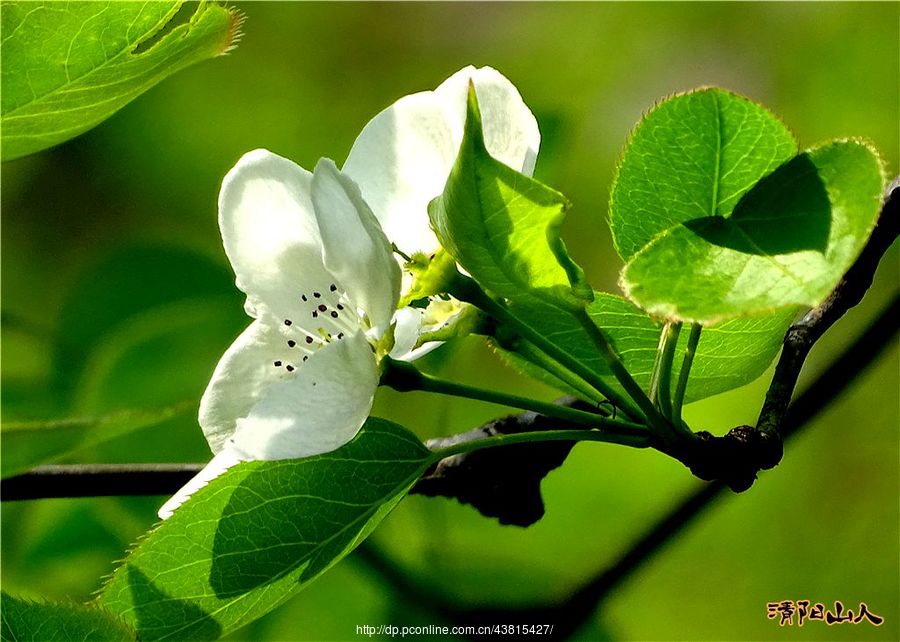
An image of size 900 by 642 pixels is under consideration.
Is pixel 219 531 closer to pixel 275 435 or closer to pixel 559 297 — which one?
pixel 275 435

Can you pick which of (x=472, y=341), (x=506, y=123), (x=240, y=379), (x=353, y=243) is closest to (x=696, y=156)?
(x=506, y=123)

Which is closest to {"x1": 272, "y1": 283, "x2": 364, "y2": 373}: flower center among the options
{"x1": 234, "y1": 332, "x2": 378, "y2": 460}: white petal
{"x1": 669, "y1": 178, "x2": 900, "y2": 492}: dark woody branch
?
{"x1": 234, "y1": 332, "x2": 378, "y2": 460}: white petal

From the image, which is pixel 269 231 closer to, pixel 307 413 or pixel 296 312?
pixel 296 312

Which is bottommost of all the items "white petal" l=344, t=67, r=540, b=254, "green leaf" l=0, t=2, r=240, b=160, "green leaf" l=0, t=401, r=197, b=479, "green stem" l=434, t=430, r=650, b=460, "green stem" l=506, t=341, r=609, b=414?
"green stem" l=434, t=430, r=650, b=460

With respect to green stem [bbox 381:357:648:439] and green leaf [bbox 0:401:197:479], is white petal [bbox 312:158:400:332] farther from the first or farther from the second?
green leaf [bbox 0:401:197:479]

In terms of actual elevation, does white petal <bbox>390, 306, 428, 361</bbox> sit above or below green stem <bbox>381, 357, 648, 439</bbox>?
above
